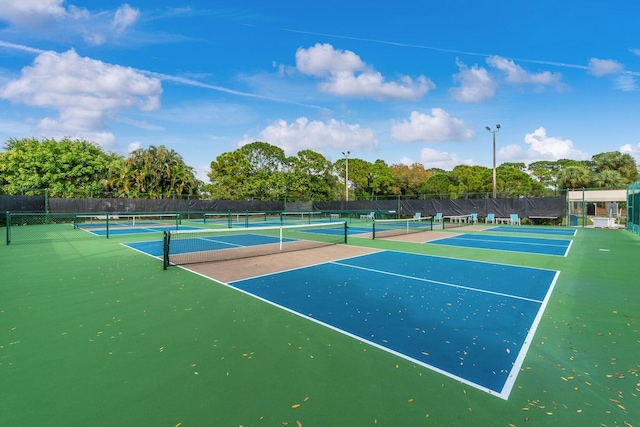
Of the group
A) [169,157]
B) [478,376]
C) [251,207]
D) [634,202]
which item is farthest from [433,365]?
[169,157]

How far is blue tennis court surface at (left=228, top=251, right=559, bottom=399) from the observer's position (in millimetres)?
3527

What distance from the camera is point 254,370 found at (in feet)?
10.7

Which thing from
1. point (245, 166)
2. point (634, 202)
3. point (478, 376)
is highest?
point (245, 166)

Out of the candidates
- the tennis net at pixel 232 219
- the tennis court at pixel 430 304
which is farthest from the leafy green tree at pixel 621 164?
the tennis court at pixel 430 304

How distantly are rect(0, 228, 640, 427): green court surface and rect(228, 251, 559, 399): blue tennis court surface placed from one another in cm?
22

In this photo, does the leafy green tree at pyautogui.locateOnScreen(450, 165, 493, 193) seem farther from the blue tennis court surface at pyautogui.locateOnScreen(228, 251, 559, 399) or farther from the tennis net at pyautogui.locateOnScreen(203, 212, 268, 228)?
the blue tennis court surface at pyautogui.locateOnScreen(228, 251, 559, 399)

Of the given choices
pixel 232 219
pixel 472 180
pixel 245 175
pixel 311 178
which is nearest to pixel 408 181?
pixel 472 180

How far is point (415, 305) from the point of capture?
17.1 ft

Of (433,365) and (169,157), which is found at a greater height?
(169,157)

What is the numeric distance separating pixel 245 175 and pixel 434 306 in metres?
39.4

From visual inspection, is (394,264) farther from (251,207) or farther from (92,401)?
(251,207)

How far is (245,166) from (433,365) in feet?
136

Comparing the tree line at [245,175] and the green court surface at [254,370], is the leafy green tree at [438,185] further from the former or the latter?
the green court surface at [254,370]

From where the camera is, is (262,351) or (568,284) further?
(568,284)
